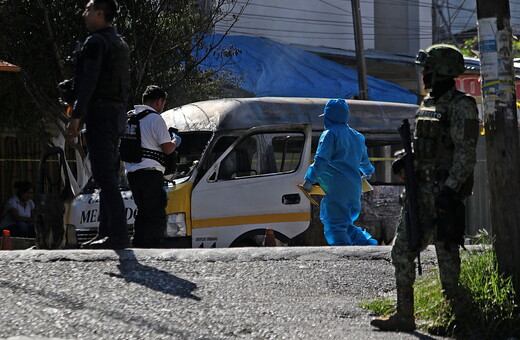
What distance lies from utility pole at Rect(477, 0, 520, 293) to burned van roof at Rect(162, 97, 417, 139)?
16.5 feet

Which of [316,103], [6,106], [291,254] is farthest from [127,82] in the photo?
[6,106]

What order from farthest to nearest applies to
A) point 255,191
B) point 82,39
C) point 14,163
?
point 14,163, point 82,39, point 255,191

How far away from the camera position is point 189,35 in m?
14.3

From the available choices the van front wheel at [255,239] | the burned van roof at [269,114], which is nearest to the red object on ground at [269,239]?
the van front wheel at [255,239]

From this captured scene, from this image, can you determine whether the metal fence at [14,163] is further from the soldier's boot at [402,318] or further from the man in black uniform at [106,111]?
the soldier's boot at [402,318]

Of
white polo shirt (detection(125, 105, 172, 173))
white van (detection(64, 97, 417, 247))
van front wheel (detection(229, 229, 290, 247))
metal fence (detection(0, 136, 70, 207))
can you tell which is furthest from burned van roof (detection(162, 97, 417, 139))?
metal fence (detection(0, 136, 70, 207))

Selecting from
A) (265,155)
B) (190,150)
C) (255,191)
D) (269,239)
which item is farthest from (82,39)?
(269,239)

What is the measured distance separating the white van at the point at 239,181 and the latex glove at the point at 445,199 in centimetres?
484

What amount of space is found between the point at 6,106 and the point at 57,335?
1156 cm

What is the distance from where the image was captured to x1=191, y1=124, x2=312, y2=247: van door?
9836mm

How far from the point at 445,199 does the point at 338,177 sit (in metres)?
3.81

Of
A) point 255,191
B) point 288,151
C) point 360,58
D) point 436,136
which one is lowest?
point 255,191

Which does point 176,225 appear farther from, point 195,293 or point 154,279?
point 195,293

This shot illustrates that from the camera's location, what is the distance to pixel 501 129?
5.65 m
